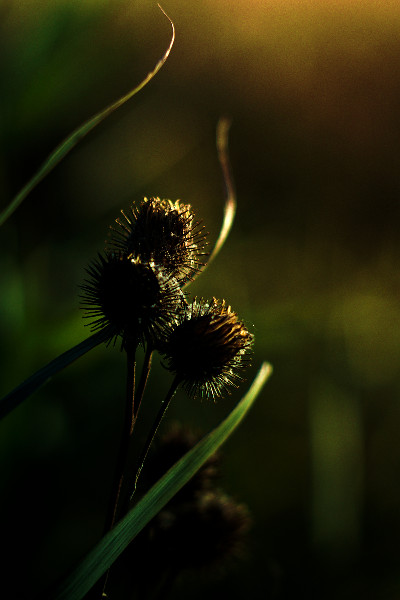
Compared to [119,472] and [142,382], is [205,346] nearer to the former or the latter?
[142,382]

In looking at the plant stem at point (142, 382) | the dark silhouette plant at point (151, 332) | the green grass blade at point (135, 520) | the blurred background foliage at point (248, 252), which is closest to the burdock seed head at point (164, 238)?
the dark silhouette plant at point (151, 332)

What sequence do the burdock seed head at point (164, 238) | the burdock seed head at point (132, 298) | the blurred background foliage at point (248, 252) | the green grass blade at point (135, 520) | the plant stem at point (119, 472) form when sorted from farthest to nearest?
the blurred background foliage at point (248, 252) < the burdock seed head at point (164, 238) < the burdock seed head at point (132, 298) < the plant stem at point (119, 472) < the green grass blade at point (135, 520)

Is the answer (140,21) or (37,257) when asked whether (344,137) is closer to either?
(140,21)

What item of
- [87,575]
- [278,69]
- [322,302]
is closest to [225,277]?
[322,302]

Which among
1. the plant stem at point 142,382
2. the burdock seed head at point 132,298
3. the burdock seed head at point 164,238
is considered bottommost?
the plant stem at point 142,382

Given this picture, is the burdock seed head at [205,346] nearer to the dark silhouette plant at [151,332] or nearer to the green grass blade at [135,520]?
the dark silhouette plant at [151,332]
